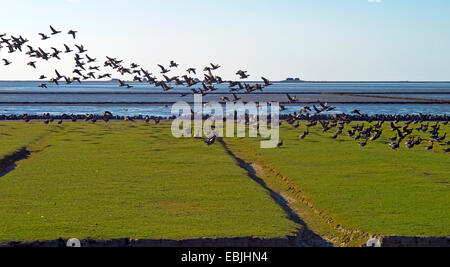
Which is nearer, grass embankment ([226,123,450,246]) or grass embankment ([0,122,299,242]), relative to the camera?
grass embankment ([0,122,299,242])

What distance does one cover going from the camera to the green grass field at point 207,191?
23331 millimetres

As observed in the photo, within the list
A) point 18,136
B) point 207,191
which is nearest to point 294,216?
point 207,191

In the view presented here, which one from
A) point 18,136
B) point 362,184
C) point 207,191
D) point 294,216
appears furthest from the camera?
point 18,136

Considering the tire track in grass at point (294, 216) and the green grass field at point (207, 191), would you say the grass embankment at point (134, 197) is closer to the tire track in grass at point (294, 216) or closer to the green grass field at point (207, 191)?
the green grass field at point (207, 191)

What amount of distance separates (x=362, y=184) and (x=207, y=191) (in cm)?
759

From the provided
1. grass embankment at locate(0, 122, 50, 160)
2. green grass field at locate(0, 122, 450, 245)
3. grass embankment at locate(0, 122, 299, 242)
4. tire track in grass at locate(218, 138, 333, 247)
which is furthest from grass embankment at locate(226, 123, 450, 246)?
grass embankment at locate(0, 122, 50, 160)

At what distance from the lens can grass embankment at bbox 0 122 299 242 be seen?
22.9m

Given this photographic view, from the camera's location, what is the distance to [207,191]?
30000mm

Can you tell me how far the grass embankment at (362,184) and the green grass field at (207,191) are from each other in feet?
0.16

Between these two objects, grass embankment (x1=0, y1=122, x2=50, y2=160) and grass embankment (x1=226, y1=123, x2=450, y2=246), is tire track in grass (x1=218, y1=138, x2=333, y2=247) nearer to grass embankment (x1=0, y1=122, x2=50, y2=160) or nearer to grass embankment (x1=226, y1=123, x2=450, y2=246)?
grass embankment (x1=226, y1=123, x2=450, y2=246)

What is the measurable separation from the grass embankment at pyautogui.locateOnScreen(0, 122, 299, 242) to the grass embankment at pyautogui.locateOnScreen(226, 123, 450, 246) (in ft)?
A: 6.57

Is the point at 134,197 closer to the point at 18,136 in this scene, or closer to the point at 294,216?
the point at 294,216
